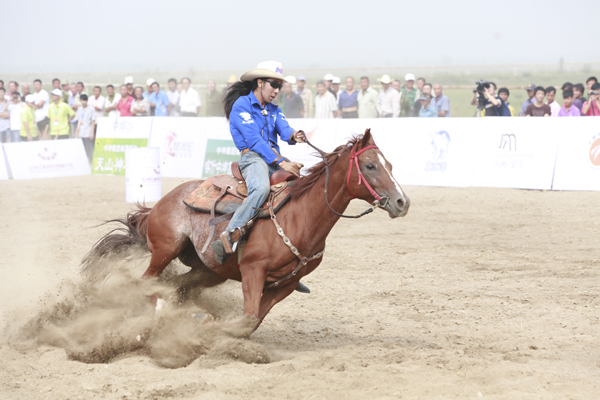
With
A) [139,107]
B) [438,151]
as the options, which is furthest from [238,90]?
[139,107]

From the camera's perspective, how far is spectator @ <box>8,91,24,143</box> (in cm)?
2033

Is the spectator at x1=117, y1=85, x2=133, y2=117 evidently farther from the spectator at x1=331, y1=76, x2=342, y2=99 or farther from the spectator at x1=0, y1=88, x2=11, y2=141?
the spectator at x1=331, y1=76, x2=342, y2=99

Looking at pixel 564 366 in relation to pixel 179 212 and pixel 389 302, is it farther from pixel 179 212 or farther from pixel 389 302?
pixel 179 212

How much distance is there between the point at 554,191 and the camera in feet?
43.2

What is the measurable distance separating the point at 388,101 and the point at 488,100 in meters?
3.28

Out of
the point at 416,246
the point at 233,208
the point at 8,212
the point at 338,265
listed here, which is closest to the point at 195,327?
the point at 233,208

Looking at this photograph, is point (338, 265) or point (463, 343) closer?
point (463, 343)

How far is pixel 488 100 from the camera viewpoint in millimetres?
15055

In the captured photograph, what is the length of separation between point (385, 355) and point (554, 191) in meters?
9.63

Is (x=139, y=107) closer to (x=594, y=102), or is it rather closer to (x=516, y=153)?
(x=516, y=153)

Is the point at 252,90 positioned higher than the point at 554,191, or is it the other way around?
the point at 252,90

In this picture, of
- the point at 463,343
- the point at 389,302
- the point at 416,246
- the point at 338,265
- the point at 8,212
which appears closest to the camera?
the point at 463,343

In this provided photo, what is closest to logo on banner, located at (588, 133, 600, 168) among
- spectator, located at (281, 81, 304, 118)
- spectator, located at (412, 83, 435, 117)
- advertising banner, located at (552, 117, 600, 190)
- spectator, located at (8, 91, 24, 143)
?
advertising banner, located at (552, 117, 600, 190)

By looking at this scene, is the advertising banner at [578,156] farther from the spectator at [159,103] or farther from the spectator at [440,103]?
the spectator at [159,103]
